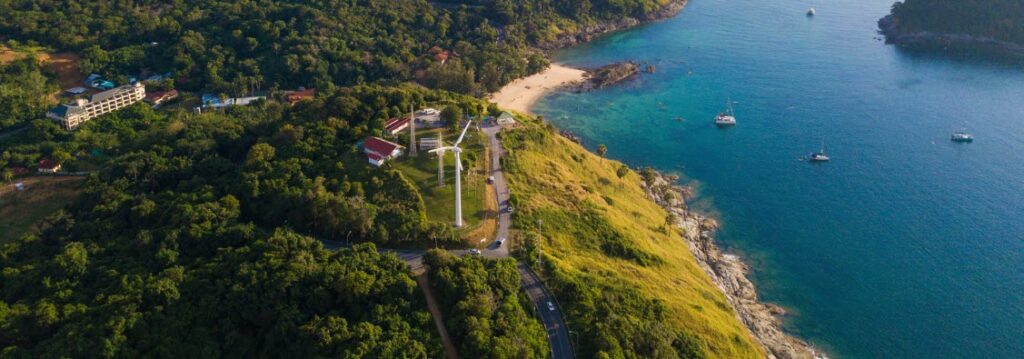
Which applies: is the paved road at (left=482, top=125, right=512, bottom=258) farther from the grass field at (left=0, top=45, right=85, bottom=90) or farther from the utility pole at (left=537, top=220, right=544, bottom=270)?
the grass field at (left=0, top=45, right=85, bottom=90)

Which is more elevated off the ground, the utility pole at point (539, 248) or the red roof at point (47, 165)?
the utility pole at point (539, 248)

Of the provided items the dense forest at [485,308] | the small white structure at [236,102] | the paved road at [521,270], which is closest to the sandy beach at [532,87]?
the small white structure at [236,102]

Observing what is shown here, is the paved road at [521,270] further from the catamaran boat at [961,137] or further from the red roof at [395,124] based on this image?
the catamaran boat at [961,137]

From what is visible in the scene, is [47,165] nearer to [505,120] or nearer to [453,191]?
[453,191]

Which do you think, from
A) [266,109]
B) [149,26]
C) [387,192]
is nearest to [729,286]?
[387,192]

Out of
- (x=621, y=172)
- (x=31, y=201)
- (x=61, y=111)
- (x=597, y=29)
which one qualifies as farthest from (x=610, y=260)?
(x=597, y=29)
